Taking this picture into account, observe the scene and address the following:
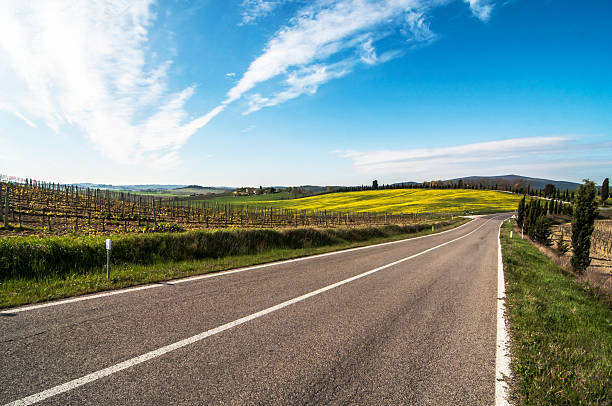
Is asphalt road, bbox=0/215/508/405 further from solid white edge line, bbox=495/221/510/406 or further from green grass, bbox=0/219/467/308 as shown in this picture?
green grass, bbox=0/219/467/308

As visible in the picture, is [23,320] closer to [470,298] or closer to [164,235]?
[164,235]

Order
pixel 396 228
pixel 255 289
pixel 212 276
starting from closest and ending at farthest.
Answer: pixel 255 289, pixel 212 276, pixel 396 228

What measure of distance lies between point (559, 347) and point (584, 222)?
26.4m

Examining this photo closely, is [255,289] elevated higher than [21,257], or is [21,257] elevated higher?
[21,257]

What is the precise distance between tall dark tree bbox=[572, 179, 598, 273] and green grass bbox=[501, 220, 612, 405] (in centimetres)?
2040

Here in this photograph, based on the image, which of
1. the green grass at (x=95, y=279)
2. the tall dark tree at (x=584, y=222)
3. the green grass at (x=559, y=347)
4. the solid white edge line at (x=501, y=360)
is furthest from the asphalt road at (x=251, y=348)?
the tall dark tree at (x=584, y=222)

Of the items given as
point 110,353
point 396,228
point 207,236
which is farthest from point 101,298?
point 396,228

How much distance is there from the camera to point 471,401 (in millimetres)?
2863

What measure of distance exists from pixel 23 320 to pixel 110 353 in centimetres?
189

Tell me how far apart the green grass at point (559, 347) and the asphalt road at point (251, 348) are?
0.35 meters

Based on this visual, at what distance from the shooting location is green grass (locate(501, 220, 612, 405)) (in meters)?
2.97

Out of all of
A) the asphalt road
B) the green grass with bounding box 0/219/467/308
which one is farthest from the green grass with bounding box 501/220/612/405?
the green grass with bounding box 0/219/467/308

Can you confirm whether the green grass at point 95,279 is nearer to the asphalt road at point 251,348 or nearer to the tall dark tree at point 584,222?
the asphalt road at point 251,348

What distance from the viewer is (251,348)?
143 inches
